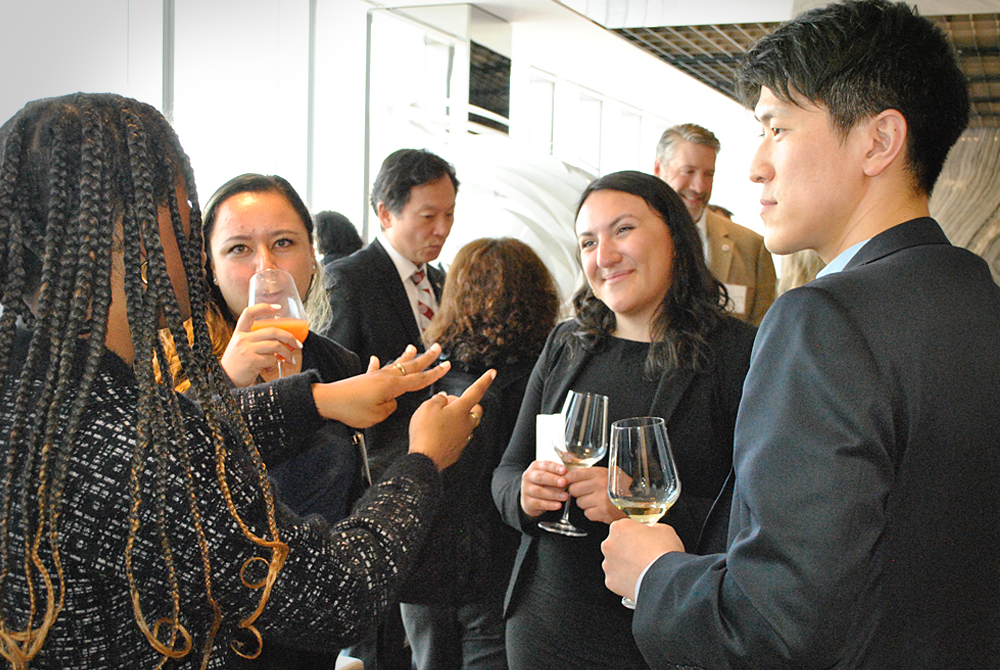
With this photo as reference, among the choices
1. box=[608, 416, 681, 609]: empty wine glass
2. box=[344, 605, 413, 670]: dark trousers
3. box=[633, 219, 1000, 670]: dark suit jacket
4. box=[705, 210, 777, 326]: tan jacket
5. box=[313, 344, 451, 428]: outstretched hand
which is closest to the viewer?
box=[633, 219, 1000, 670]: dark suit jacket

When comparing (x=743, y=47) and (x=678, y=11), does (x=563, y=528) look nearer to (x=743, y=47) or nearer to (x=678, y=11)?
(x=678, y=11)

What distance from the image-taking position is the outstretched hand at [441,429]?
1479mm

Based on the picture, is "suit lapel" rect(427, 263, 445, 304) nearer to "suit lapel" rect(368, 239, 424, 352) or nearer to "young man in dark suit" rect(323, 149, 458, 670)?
"young man in dark suit" rect(323, 149, 458, 670)

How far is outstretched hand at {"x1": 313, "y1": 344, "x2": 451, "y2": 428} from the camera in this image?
160 centimetres

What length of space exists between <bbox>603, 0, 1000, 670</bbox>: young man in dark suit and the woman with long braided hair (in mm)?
524

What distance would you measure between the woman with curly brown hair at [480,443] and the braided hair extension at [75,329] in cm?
113

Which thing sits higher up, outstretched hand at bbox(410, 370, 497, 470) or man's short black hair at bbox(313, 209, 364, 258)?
outstretched hand at bbox(410, 370, 497, 470)

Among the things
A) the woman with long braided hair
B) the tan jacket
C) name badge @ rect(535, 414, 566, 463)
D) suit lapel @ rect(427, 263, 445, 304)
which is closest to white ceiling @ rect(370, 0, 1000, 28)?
the tan jacket

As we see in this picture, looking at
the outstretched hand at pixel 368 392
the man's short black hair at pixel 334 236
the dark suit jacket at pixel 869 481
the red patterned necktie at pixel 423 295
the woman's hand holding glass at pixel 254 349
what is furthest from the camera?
the man's short black hair at pixel 334 236

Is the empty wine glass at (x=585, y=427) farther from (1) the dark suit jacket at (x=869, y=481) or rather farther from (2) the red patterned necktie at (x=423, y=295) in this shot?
(2) the red patterned necktie at (x=423, y=295)

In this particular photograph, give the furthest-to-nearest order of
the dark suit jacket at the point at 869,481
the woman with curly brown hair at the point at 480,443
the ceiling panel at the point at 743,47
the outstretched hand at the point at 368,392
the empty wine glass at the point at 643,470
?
1. the ceiling panel at the point at 743,47
2. the woman with curly brown hair at the point at 480,443
3. the outstretched hand at the point at 368,392
4. the empty wine glass at the point at 643,470
5. the dark suit jacket at the point at 869,481

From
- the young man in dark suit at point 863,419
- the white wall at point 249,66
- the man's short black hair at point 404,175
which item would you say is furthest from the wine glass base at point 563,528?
the man's short black hair at point 404,175

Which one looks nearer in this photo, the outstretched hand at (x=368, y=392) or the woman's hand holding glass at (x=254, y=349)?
the outstretched hand at (x=368, y=392)

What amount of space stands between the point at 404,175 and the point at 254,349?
212 centimetres
